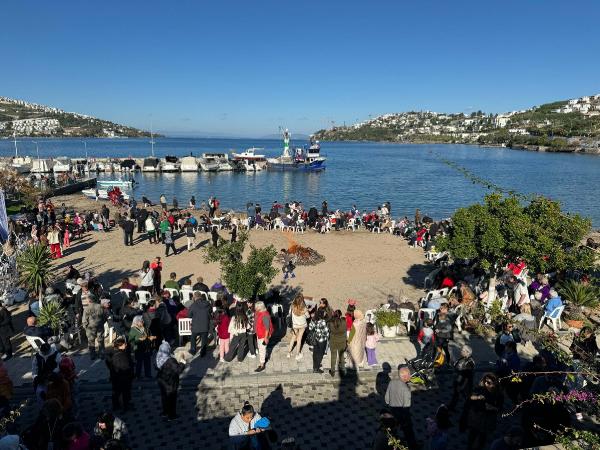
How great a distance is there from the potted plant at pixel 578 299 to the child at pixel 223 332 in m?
7.77

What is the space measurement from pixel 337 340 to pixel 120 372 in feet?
10.8

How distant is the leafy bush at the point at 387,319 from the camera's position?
8.72 meters

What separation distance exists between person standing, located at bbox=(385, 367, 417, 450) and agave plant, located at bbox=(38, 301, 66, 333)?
6.29 metres

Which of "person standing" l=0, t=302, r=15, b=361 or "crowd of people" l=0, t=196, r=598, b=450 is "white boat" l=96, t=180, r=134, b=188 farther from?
"person standing" l=0, t=302, r=15, b=361

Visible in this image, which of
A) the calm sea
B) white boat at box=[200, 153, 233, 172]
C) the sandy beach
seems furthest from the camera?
white boat at box=[200, 153, 233, 172]

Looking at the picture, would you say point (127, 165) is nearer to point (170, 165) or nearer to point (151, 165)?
point (151, 165)

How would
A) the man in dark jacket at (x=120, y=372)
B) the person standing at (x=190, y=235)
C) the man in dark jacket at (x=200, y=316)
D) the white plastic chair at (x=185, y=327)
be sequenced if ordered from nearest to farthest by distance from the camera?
the man in dark jacket at (x=120, y=372) < the man in dark jacket at (x=200, y=316) < the white plastic chair at (x=185, y=327) < the person standing at (x=190, y=235)

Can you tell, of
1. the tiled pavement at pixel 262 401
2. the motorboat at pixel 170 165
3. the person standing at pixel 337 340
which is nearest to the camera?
the tiled pavement at pixel 262 401

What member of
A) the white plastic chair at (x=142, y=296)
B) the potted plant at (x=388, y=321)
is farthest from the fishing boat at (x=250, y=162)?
the potted plant at (x=388, y=321)

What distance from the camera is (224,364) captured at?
7512 millimetres

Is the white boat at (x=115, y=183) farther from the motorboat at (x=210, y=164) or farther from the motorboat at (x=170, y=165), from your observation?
the motorboat at (x=210, y=164)

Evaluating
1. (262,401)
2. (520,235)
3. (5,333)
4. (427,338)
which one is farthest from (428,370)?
(5,333)

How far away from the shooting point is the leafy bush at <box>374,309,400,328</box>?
8719mm

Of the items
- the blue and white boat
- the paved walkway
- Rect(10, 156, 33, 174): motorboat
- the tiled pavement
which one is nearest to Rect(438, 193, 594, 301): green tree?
the paved walkway
